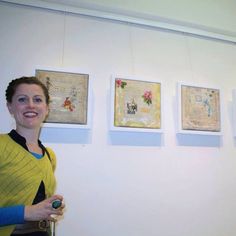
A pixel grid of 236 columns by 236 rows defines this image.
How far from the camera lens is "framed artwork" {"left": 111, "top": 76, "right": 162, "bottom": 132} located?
4.66ft

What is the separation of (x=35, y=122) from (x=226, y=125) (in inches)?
49.6

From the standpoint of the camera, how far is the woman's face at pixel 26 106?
0.96 metres

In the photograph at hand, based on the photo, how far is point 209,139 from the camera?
1.63m

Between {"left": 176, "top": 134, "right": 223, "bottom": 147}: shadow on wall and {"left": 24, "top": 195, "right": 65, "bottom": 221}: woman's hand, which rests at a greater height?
{"left": 176, "top": 134, "right": 223, "bottom": 147}: shadow on wall

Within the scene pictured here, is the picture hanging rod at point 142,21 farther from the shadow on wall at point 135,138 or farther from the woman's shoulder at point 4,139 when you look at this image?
the woman's shoulder at point 4,139

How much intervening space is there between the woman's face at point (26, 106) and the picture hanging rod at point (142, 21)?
0.66 meters

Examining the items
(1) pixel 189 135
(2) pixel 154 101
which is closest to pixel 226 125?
(1) pixel 189 135

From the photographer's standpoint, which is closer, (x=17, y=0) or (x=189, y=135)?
(x=17, y=0)

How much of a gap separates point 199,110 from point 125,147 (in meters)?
0.53

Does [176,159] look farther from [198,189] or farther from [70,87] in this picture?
[70,87]

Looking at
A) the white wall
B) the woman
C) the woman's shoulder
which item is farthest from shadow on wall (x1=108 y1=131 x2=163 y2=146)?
the woman's shoulder

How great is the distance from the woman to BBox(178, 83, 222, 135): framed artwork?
0.89 meters

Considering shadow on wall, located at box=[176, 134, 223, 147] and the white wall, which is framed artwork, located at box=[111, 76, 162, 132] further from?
shadow on wall, located at box=[176, 134, 223, 147]

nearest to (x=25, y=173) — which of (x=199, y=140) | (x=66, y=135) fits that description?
(x=66, y=135)
